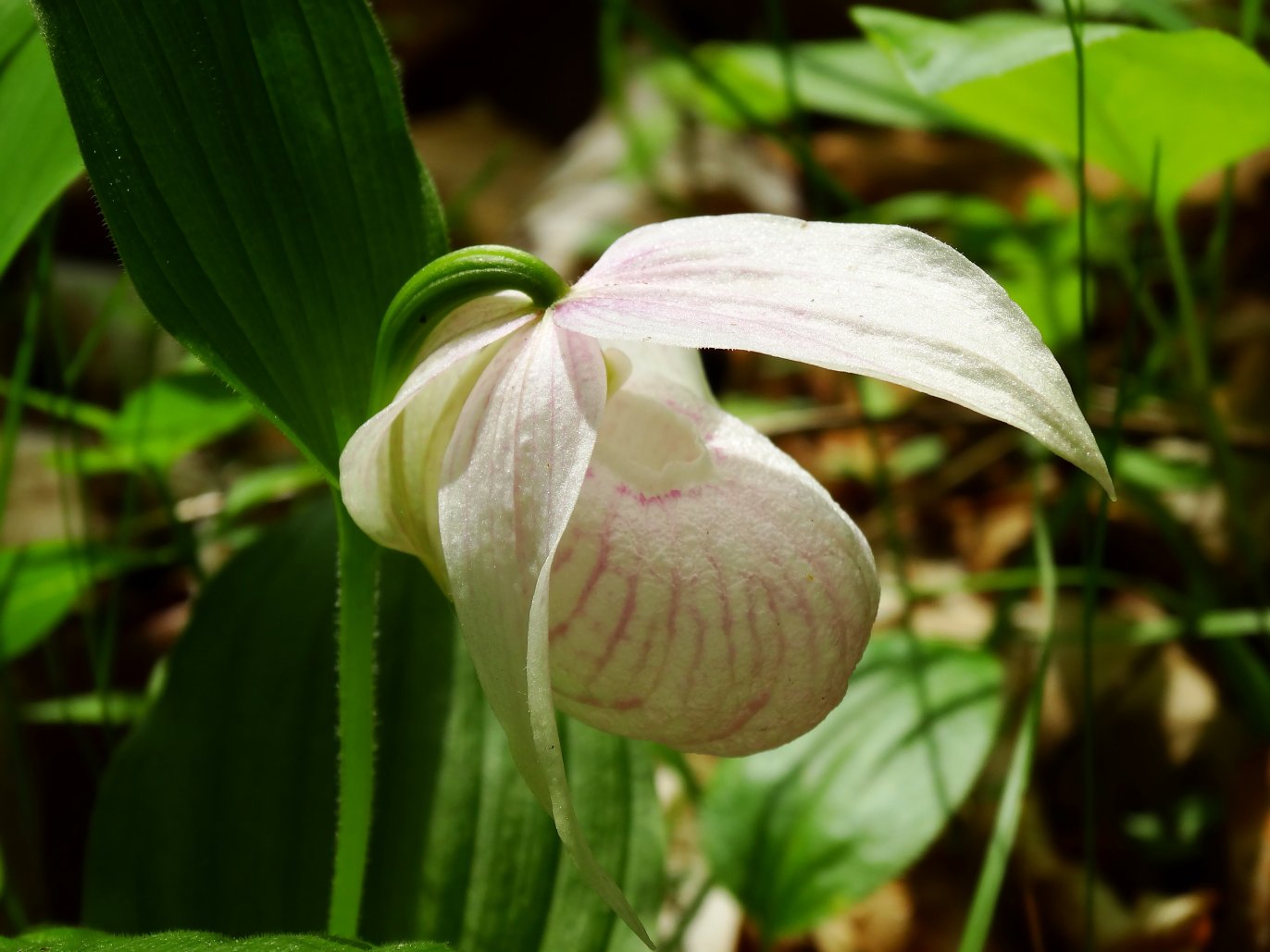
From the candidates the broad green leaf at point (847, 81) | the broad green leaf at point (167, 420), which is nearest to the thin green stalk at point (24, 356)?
the broad green leaf at point (167, 420)

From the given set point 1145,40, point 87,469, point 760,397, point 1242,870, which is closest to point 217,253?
point 1145,40

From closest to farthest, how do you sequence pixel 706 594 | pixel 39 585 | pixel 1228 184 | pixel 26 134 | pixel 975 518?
1. pixel 706 594
2. pixel 26 134
3. pixel 39 585
4. pixel 1228 184
5. pixel 975 518

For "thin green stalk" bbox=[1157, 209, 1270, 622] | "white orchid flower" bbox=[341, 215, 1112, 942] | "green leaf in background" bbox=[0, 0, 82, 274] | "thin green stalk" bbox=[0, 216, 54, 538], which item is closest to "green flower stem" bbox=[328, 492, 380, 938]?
"white orchid flower" bbox=[341, 215, 1112, 942]

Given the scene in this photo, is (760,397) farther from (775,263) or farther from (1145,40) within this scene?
(775,263)

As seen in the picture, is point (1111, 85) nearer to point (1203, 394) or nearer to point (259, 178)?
point (1203, 394)

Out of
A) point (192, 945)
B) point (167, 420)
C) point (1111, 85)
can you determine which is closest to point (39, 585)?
point (167, 420)

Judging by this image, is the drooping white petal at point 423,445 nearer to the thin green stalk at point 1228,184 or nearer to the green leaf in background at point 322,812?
the green leaf in background at point 322,812

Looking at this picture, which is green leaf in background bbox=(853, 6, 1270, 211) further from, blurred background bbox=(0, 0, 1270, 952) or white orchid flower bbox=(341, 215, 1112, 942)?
white orchid flower bbox=(341, 215, 1112, 942)
